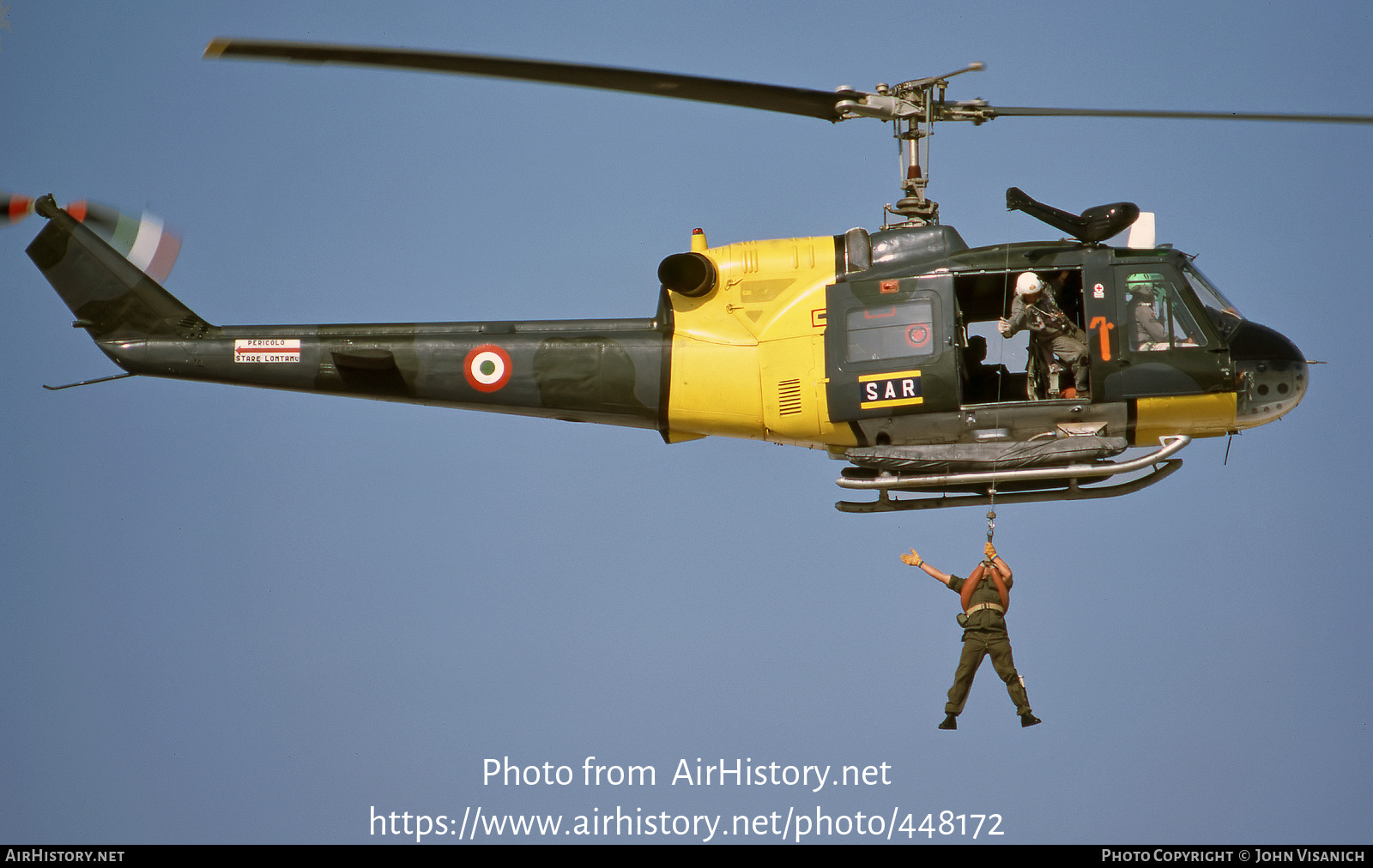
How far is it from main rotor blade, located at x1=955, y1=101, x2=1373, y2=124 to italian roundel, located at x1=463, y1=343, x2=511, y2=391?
4.43 meters

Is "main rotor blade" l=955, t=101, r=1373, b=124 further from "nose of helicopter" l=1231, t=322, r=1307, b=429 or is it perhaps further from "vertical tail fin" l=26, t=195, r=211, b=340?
"vertical tail fin" l=26, t=195, r=211, b=340

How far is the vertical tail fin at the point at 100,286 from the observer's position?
48.8 ft

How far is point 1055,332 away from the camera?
13.3m

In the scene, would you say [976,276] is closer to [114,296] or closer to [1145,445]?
[1145,445]

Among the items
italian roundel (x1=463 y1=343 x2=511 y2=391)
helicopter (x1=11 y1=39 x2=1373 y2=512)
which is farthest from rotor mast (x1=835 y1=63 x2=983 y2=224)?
italian roundel (x1=463 y1=343 x2=511 y2=391)

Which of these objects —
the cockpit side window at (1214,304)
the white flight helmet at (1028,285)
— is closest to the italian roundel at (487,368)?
the white flight helmet at (1028,285)

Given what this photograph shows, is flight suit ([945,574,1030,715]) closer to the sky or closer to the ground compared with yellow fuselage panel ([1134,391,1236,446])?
closer to the ground

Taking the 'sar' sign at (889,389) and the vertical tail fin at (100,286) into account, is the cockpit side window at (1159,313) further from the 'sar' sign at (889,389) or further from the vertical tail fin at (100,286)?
the vertical tail fin at (100,286)

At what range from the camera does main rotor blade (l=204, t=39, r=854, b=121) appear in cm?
1224

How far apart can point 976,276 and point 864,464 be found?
1.86 m

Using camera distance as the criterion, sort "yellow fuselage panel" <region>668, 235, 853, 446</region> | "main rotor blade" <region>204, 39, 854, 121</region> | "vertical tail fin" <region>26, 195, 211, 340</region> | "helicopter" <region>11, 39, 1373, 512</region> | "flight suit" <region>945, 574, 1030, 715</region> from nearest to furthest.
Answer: "main rotor blade" <region>204, 39, 854, 121</region> → "helicopter" <region>11, 39, 1373, 512</region> → "yellow fuselage panel" <region>668, 235, 853, 446</region> → "flight suit" <region>945, 574, 1030, 715</region> → "vertical tail fin" <region>26, 195, 211, 340</region>

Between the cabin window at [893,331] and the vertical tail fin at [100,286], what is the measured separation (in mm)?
6106

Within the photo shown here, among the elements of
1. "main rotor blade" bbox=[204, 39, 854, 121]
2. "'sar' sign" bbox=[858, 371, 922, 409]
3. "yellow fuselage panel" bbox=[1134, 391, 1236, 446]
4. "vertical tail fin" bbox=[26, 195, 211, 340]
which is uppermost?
"main rotor blade" bbox=[204, 39, 854, 121]

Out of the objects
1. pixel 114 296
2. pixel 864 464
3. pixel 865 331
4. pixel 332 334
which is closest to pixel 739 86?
pixel 865 331
